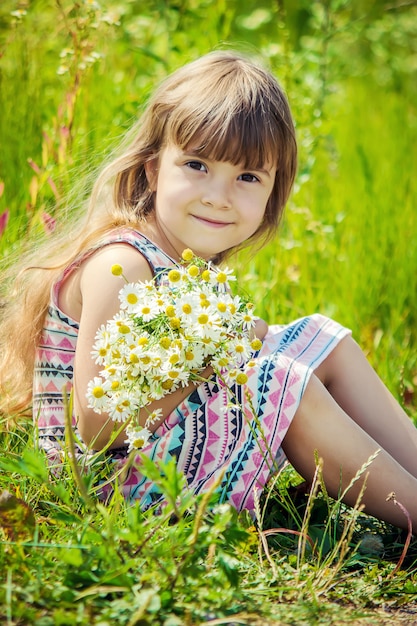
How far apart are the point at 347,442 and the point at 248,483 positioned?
0.23 m

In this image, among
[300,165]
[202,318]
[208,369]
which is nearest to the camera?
[202,318]

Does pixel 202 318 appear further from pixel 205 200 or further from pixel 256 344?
pixel 205 200

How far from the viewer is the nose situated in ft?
6.15

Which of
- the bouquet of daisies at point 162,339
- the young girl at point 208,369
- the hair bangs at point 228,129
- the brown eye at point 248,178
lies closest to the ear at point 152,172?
the young girl at point 208,369

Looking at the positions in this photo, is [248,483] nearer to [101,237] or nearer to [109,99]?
[101,237]

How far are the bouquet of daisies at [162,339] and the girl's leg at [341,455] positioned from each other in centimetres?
35

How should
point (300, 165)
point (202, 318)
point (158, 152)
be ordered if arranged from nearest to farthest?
1. point (202, 318)
2. point (158, 152)
3. point (300, 165)

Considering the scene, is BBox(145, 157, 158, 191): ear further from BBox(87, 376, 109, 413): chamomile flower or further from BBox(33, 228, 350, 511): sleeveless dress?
BBox(87, 376, 109, 413): chamomile flower

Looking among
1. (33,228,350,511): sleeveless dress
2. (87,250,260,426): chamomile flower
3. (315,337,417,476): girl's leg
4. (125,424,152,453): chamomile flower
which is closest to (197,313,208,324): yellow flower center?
(87,250,260,426): chamomile flower

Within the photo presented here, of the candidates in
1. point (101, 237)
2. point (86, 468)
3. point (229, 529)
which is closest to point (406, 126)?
point (101, 237)

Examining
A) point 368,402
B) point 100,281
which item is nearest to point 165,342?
point 100,281

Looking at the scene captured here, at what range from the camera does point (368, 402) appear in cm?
204

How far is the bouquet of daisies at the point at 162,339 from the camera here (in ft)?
4.60

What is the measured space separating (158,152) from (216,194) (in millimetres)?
251
